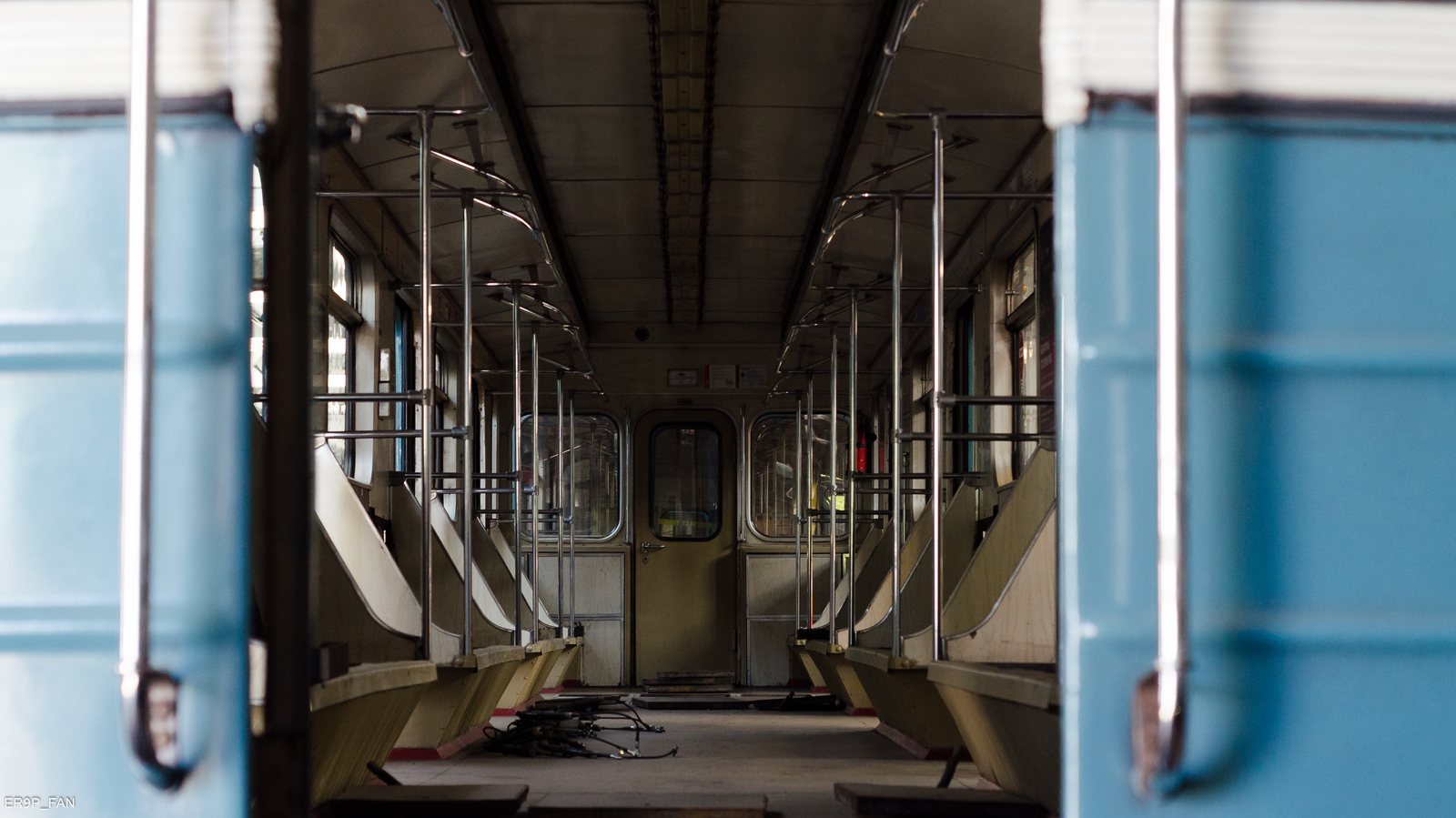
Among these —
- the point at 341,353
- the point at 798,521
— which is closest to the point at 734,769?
the point at 341,353

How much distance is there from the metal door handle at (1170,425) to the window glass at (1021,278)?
210 inches

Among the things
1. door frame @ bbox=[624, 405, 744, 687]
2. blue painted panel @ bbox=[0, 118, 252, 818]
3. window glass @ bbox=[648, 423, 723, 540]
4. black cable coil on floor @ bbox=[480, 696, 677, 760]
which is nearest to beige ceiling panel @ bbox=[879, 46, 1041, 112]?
black cable coil on floor @ bbox=[480, 696, 677, 760]

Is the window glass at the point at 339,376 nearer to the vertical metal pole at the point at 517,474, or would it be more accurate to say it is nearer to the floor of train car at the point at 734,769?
the vertical metal pole at the point at 517,474

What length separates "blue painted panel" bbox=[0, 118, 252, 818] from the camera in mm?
1340

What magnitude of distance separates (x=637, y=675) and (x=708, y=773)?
22.3 ft

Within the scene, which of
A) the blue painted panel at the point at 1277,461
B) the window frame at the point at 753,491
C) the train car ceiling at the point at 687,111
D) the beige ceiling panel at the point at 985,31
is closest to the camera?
the blue painted panel at the point at 1277,461

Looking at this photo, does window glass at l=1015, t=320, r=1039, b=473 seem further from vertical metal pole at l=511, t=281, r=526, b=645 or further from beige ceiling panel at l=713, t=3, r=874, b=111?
vertical metal pole at l=511, t=281, r=526, b=645

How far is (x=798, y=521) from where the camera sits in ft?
31.3

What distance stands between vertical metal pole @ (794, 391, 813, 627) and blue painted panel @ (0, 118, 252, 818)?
26.2 ft

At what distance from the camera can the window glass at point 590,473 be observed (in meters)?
12.4

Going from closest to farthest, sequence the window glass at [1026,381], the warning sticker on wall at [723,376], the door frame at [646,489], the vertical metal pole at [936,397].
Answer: the vertical metal pole at [936,397], the window glass at [1026,381], the door frame at [646,489], the warning sticker on wall at [723,376]

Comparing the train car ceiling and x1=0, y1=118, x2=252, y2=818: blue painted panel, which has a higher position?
the train car ceiling

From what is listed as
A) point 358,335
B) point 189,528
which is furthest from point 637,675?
point 189,528

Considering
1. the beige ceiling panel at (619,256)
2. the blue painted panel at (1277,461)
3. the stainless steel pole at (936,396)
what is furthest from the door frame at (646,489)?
the blue painted panel at (1277,461)
